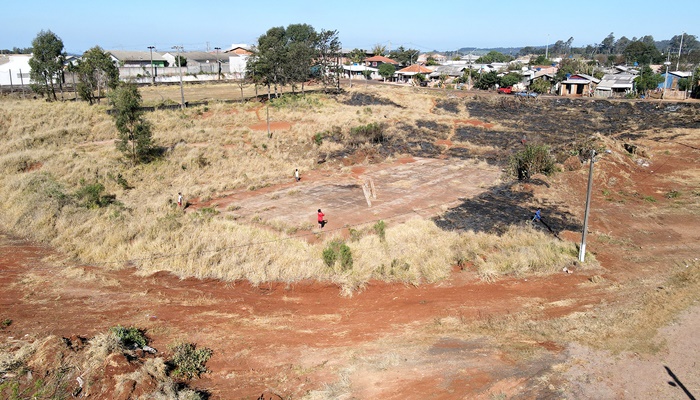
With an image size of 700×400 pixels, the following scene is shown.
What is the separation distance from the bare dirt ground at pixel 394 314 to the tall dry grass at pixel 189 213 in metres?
0.83

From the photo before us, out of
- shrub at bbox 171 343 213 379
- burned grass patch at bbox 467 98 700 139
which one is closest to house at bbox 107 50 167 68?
burned grass patch at bbox 467 98 700 139

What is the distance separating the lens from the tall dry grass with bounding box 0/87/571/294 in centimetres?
1898

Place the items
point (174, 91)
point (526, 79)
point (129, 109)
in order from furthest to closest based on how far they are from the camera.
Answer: point (526, 79) → point (174, 91) → point (129, 109)

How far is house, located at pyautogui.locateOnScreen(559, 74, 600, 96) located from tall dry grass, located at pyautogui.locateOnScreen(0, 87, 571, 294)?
128ft

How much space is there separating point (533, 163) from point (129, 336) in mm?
25287

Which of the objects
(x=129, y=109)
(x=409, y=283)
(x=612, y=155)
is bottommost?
(x=409, y=283)

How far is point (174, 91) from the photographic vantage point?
65.5 meters

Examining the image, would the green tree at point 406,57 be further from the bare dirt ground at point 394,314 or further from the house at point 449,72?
the bare dirt ground at point 394,314

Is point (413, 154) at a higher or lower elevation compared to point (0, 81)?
lower

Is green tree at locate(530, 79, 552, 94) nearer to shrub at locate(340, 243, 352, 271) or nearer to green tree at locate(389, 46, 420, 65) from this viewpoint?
green tree at locate(389, 46, 420, 65)

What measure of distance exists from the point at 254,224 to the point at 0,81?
2469 inches

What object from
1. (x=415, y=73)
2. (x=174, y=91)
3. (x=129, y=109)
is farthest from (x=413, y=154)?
(x=415, y=73)

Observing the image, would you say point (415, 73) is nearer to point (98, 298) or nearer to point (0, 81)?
point (0, 81)

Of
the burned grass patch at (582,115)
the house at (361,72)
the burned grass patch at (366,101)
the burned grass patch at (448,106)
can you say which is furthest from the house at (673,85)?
A: the house at (361,72)
